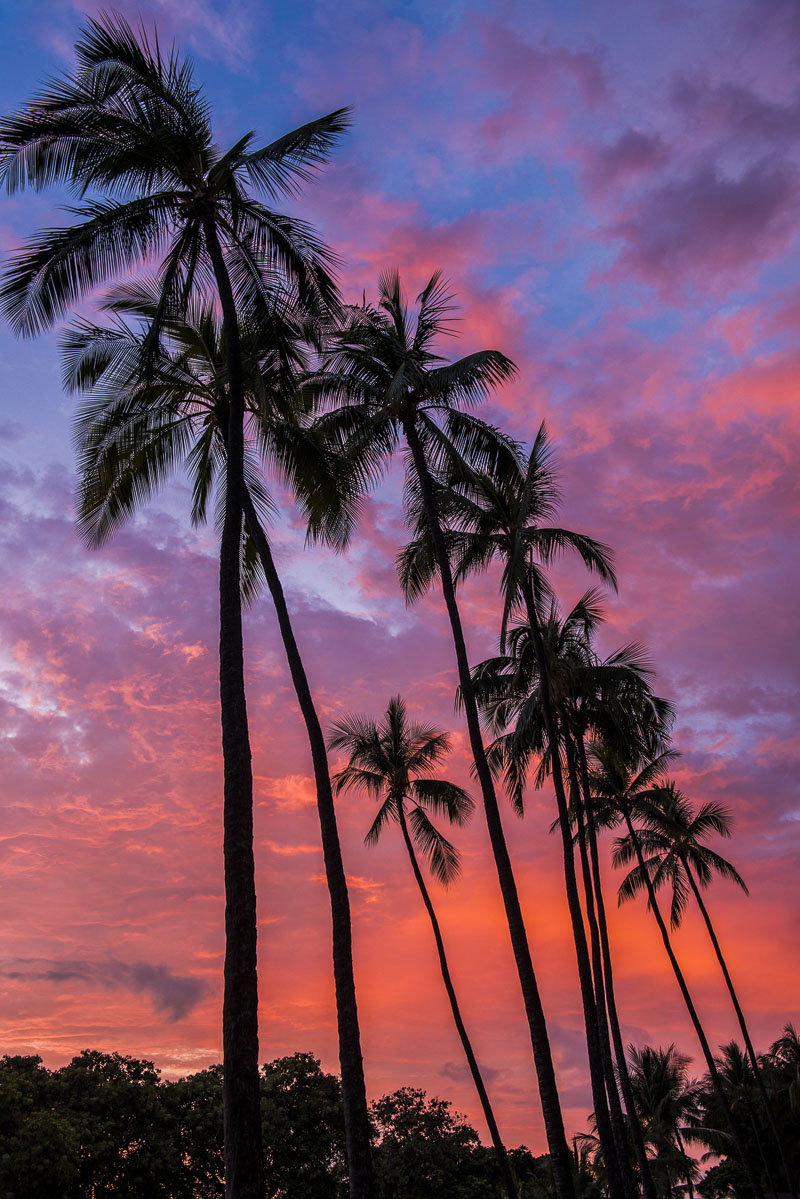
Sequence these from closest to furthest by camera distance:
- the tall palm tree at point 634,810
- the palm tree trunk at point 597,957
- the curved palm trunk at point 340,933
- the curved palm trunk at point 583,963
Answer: the curved palm trunk at point 340,933, the curved palm trunk at point 583,963, the palm tree trunk at point 597,957, the tall palm tree at point 634,810

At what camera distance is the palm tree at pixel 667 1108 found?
1777 inches

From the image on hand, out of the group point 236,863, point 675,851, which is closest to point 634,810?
point 675,851

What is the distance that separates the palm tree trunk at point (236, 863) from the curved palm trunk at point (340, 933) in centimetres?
330

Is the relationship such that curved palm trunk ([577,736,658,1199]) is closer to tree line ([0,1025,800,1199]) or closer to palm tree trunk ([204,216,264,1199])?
tree line ([0,1025,800,1199])

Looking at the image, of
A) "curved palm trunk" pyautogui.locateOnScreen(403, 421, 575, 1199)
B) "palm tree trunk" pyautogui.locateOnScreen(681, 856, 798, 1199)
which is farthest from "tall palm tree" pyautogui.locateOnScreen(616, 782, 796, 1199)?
"curved palm trunk" pyautogui.locateOnScreen(403, 421, 575, 1199)

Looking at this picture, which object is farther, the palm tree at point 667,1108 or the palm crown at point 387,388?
Result: the palm tree at point 667,1108

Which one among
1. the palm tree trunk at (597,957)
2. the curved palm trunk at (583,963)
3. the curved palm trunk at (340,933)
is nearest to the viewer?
the curved palm trunk at (340,933)

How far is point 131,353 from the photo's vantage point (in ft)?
56.3

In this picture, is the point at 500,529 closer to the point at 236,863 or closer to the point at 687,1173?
the point at 236,863

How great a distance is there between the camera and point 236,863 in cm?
1105

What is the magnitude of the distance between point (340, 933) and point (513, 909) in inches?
146

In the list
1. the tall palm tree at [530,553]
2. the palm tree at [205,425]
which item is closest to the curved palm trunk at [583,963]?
the tall palm tree at [530,553]

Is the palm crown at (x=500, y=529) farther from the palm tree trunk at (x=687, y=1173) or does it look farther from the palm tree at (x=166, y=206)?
the palm tree trunk at (x=687, y=1173)

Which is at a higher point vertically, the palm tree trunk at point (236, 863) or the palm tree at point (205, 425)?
the palm tree at point (205, 425)
